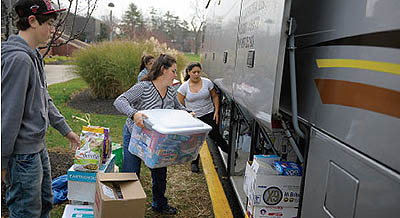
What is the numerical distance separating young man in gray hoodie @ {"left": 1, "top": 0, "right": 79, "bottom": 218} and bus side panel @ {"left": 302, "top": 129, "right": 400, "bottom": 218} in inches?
75.0

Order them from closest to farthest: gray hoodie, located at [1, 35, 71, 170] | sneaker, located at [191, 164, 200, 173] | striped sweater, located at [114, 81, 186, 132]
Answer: gray hoodie, located at [1, 35, 71, 170] → striped sweater, located at [114, 81, 186, 132] → sneaker, located at [191, 164, 200, 173]

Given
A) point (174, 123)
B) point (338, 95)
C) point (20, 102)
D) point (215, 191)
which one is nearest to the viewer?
point (338, 95)

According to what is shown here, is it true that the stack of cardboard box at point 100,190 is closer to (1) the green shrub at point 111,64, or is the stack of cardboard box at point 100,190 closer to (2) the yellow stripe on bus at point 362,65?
(2) the yellow stripe on bus at point 362,65

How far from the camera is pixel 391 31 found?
4.78ft

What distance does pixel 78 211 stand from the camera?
3.41 m

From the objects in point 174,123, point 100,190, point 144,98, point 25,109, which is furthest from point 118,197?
point 25,109

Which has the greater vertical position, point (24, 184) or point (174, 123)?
point (174, 123)

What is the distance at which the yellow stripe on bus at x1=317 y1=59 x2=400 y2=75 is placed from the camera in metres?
1.43

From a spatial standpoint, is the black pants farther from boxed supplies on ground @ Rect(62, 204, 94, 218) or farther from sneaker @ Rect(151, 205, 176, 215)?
boxed supplies on ground @ Rect(62, 204, 94, 218)

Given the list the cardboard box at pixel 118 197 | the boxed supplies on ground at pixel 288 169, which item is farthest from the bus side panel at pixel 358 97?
the cardboard box at pixel 118 197

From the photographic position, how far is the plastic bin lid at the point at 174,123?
292cm

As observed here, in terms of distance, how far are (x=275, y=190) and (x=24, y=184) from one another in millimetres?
1881

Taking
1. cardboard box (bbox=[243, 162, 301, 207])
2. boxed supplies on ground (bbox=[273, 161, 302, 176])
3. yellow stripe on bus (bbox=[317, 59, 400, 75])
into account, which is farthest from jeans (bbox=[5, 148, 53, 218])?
yellow stripe on bus (bbox=[317, 59, 400, 75])

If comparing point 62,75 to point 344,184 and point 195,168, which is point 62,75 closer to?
point 195,168
